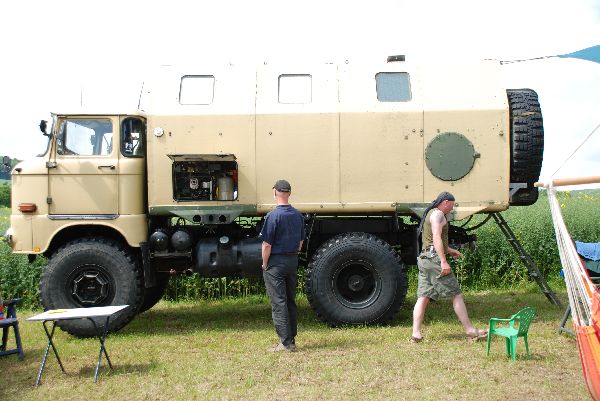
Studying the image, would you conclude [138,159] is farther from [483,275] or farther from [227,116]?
[483,275]

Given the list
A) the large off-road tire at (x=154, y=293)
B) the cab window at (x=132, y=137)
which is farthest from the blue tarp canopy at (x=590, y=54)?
the large off-road tire at (x=154, y=293)

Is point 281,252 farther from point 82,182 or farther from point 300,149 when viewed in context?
point 82,182

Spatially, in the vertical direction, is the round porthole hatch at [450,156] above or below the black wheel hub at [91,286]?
above

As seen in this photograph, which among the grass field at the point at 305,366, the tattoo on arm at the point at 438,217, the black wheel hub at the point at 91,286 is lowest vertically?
the grass field at the point at 305,366

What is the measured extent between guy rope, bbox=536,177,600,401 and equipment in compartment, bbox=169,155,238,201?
169 inches

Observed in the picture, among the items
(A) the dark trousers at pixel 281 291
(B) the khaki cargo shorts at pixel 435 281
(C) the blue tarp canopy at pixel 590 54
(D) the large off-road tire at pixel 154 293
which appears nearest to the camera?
(C) the blue tarp canopy at pixel 590 54

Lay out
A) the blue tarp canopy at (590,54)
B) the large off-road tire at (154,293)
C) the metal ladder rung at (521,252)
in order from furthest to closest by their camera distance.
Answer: the large off-road tire at (154,293)
the metal ladder rung at (521,252)
the blue tarp canopy at (590,54)

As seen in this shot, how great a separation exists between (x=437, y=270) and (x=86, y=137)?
5.09 metres

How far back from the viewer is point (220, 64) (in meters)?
9.14

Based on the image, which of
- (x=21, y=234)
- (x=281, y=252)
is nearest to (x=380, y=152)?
(x=281, y=252)

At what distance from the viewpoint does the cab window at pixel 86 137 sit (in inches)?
356

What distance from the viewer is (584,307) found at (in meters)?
5.62

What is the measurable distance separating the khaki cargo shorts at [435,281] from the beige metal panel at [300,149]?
1.55 m

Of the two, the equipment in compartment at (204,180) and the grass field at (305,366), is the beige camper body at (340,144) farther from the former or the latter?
the grass field at (305,366)
